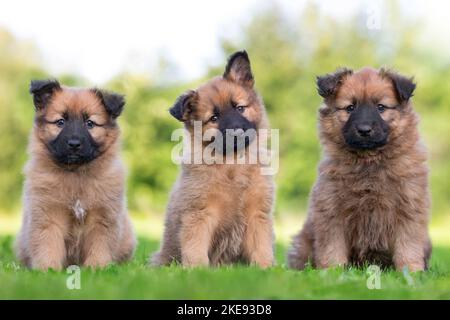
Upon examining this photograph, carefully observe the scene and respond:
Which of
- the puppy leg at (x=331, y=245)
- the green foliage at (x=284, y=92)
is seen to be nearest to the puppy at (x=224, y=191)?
the puppy leg at (x=331, y=245)

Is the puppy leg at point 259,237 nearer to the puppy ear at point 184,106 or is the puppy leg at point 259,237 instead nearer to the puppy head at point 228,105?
the puppy head at point 228,105

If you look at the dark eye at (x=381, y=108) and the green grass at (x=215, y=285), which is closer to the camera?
the green grass at (x=215, y=285)

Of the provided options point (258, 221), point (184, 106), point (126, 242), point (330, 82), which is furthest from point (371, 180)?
point (126, 242)

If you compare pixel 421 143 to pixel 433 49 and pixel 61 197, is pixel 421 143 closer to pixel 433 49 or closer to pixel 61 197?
pixel 61 197

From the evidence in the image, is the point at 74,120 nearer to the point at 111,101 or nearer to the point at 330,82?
the point at 111,101

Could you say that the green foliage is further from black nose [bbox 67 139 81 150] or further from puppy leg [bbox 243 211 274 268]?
puppy leg [bbox 243 211 274 268]

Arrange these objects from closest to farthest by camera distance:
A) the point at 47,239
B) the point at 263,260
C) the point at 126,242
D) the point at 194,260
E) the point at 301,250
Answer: the point at 194,260, the point at 263,260, the point at 47,239, the point at 301,250, the point at 126,242

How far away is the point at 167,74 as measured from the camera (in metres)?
20.3

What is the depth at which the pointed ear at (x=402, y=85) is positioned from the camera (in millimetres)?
6629

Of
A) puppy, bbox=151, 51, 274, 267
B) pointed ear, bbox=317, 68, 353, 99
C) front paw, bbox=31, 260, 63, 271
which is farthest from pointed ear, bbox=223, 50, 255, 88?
front paw, bbox=31, 260, 63, 271

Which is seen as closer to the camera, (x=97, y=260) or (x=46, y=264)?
(x=46, y=264)

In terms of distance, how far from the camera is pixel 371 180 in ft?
21.9

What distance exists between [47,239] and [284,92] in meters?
16.1

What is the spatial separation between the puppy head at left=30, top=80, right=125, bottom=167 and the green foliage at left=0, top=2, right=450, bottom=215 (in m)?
11.7
